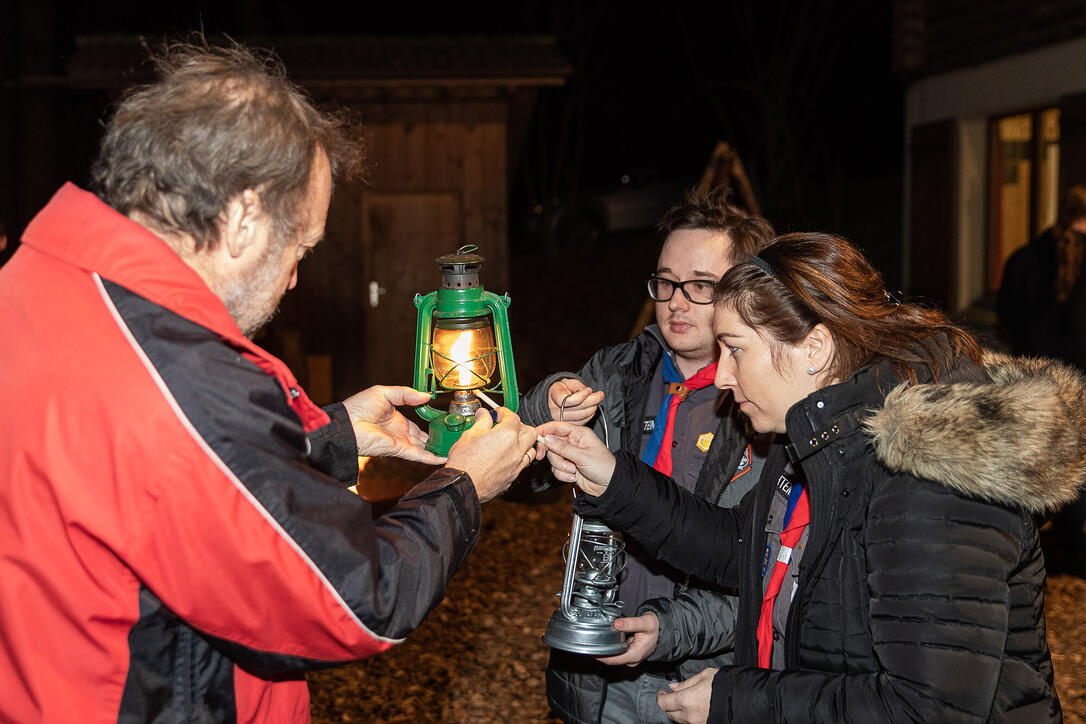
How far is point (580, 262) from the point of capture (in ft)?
62.1

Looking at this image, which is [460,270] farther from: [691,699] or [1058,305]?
[1058,305]

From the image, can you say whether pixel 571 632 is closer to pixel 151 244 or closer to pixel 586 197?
pixel 151 244

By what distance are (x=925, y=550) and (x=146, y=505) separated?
145 cm

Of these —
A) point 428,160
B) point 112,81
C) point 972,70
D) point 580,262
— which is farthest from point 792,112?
point 112,81

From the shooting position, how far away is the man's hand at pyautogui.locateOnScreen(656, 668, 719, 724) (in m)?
2.37

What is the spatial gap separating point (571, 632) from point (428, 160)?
7.50m

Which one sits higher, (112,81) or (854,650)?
(112,81)

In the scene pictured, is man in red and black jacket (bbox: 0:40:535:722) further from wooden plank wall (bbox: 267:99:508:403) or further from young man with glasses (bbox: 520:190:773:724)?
wooden plank wall (bbox: 267:99:508:403)

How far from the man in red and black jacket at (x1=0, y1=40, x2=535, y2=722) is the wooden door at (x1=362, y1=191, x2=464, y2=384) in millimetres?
7725

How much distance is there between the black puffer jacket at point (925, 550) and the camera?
1.96 meters

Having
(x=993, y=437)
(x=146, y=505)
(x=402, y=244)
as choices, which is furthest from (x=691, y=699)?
(x=402, y=244)

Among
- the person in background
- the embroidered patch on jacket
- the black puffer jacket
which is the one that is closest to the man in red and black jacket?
the black puffer jacket

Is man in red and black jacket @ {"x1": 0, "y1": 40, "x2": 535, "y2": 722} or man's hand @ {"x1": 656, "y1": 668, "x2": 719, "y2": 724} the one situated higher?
man in red and black jacket @ {"x1": 0, "y1": 40, "x2": 535, "y2": 722}

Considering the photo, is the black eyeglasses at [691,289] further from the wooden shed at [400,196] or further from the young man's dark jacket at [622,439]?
the wooden shed at [400,196]
